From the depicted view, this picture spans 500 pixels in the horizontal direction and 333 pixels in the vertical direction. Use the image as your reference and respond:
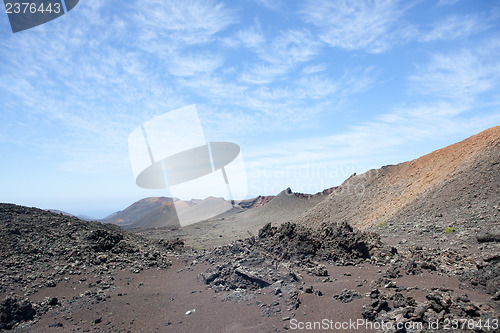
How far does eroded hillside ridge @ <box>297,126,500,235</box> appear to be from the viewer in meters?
13.6

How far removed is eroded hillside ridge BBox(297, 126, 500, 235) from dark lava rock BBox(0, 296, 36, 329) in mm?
15318

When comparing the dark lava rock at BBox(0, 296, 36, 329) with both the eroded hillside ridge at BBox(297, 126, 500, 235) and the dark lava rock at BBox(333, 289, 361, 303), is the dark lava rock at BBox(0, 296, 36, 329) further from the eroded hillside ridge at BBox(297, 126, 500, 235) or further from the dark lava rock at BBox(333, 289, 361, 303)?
the eroded hillside ridge at BBox(297, 126, 500, 235)

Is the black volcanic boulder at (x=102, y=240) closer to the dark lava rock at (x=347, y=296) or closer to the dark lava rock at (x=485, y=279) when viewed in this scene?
the dark lava rock at (x=347, y=296)

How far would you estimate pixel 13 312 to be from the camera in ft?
21.8

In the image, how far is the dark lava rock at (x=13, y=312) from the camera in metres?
6.48

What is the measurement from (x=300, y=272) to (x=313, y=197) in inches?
1579

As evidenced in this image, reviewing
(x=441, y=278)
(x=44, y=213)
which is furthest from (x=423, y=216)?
(x=44, y=213)

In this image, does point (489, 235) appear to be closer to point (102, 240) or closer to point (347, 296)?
point (347, 296)

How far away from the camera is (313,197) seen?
→ 47.7 meters

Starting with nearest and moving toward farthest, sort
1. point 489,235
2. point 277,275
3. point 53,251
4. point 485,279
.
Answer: point 485,279
point 277,275
point 489,235
point 53,251

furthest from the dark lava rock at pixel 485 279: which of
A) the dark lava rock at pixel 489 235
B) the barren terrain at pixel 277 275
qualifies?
the dark lava rock at pixel 489 235

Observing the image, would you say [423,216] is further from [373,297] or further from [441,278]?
[373,297]

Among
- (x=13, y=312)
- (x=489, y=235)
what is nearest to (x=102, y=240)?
(x=13, y=312)

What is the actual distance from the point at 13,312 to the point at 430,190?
64.0ft
